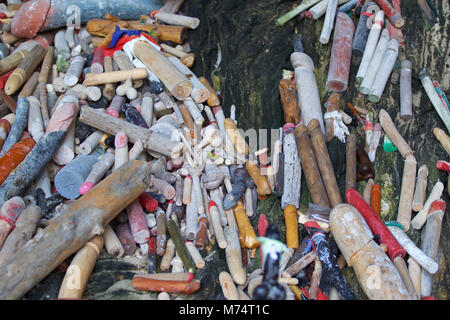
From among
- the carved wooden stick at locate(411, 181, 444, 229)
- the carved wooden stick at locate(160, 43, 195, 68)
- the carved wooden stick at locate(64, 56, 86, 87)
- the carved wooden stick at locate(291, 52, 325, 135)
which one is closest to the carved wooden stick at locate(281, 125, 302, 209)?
the carved wooden stick at locate(291, 52, 325, 135)

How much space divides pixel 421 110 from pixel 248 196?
3119 millimetres

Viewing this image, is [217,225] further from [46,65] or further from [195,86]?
[46,65]

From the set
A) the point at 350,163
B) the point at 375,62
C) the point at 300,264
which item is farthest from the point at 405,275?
the point at 375,62

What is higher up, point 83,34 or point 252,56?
point 252,56

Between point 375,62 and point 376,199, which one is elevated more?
point 375,62

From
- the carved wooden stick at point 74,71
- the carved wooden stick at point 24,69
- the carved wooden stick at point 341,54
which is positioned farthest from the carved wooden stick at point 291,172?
the carved wooden stick at point 24,69

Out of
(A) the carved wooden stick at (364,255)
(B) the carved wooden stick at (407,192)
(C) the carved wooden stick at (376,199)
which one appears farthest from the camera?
(C) the carved wooden stick at (376,199)

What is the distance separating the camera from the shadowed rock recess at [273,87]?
5.08m

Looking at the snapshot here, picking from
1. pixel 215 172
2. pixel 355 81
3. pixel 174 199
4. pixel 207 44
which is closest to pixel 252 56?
pixel 207 44

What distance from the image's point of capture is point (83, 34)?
8695 mm

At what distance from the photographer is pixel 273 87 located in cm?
732

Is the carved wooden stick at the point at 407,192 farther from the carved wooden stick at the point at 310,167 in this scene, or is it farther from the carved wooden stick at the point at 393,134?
the carved wooden stick at the point at 310,167
